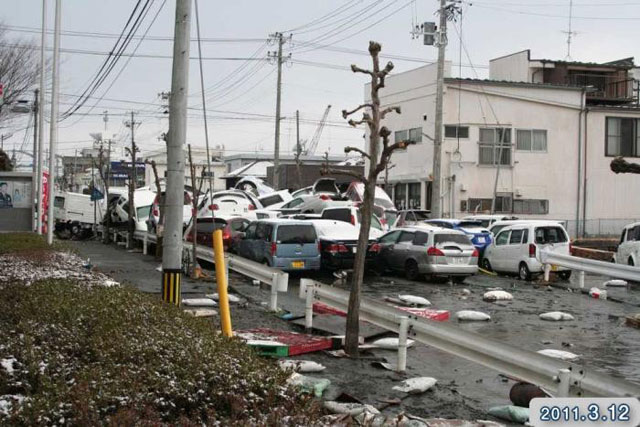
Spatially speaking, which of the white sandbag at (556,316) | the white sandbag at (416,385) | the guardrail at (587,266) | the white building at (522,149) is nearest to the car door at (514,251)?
the guardrail at (587,266)

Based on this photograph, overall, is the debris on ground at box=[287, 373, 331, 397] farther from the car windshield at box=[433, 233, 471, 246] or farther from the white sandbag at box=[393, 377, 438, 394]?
the car windshield at box=[433, 233, 471, 246]

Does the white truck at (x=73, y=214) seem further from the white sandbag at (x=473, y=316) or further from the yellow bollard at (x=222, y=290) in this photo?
the yellow bollard at (x=222, y=290)

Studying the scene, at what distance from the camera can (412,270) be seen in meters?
22.6

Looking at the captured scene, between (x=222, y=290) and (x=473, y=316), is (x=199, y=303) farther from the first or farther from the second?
(x=473, y=316)

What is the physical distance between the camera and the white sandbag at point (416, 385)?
28.7 feet

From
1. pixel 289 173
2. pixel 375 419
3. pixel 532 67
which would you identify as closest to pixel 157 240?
pixel 375 419

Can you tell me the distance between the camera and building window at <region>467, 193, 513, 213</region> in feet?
141

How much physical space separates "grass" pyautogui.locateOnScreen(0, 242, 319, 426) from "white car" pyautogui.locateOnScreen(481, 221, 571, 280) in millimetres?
15931

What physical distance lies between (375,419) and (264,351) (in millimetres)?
3572

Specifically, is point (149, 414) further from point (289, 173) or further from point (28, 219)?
point (289, 173)

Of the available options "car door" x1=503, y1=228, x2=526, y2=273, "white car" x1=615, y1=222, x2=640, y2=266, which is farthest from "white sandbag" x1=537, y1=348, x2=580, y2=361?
→ "white car" x1=615, y1=222, x2=640, y2=266

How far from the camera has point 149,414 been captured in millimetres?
5664

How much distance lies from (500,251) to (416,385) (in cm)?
1672

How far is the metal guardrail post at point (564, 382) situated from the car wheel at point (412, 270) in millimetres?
14924
